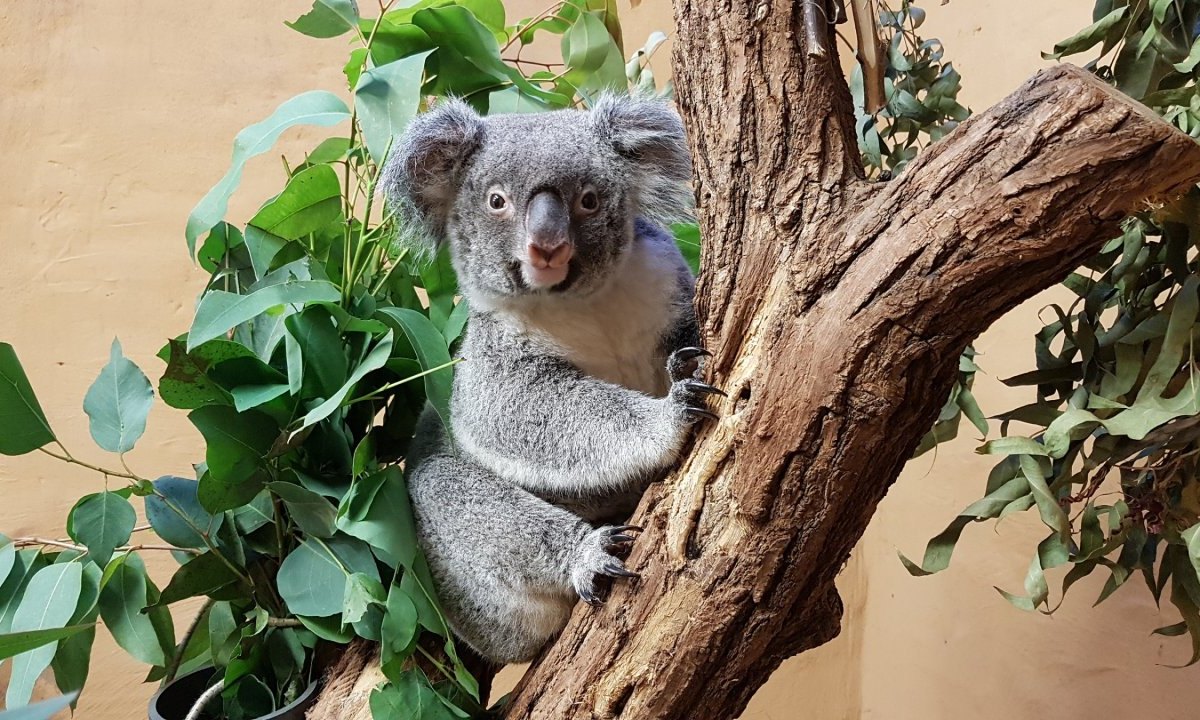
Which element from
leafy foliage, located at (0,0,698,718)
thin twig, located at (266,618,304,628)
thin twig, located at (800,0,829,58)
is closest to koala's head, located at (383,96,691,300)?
leafy foliage, located at (0,0,698,718)

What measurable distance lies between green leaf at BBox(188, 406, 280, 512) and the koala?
1.10ft

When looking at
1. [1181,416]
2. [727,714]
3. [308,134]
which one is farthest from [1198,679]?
[308,134]

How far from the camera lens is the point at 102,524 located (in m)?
1.69

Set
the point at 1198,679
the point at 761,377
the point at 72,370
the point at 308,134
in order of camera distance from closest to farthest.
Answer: the point at 761,377 → the point at 1198,679 → the point at 72,370 → the point at 308,134

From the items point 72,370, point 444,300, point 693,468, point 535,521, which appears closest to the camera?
point 693,468

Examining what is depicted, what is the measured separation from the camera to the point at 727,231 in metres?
1.37

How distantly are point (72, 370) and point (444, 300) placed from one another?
1292 mm

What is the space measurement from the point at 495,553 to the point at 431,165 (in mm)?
816

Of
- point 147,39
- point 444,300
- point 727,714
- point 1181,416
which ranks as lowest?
point 727,714

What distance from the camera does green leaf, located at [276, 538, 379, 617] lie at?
1.75 meters

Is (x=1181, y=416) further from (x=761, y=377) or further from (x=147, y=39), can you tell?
(x=147, y=39)

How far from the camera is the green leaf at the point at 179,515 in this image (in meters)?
1.82

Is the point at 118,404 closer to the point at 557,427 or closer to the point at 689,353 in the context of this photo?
the point at 557,427

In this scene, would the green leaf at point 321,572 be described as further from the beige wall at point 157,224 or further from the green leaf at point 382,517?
the beige wall at point 157,224
